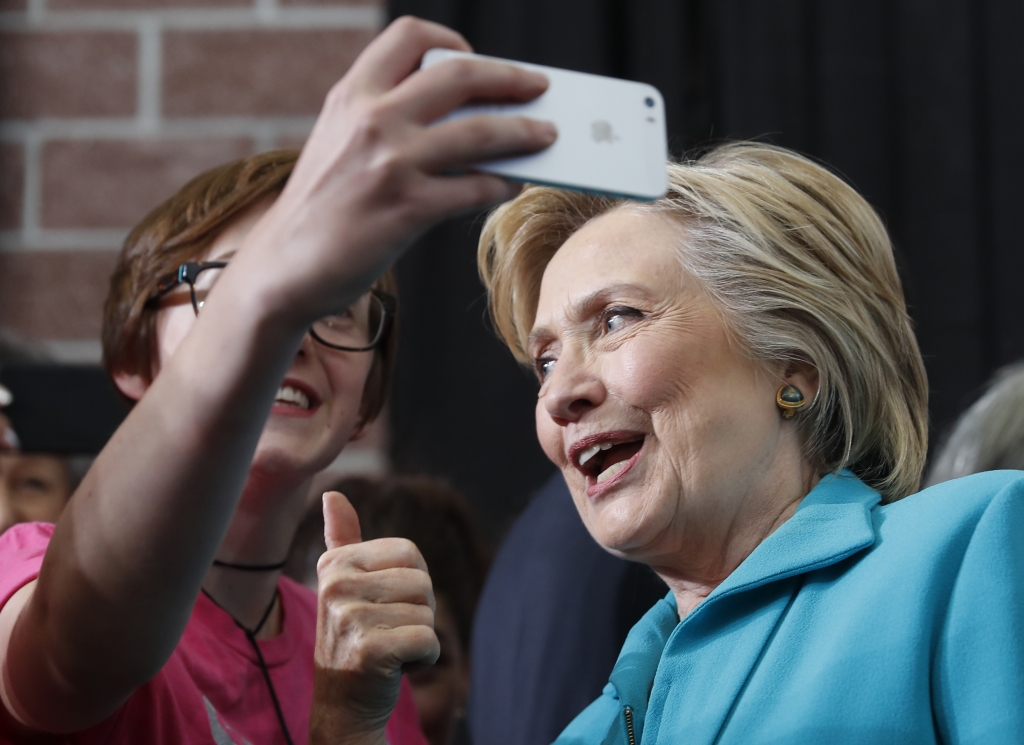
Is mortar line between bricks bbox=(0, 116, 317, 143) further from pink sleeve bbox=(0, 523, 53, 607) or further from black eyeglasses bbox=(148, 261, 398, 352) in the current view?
pink sleeve bbox=(0, 523, 53, 607)

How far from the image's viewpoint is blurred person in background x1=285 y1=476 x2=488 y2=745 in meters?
1.91

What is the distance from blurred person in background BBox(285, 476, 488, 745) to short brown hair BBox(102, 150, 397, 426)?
691mm

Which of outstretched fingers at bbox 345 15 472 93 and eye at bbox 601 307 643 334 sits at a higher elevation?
outstretched fingers at bbox 345 15 472 93

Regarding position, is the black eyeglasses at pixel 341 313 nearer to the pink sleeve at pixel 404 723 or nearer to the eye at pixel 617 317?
the eye at pixel 617 317

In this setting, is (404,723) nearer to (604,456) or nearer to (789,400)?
(604,456)

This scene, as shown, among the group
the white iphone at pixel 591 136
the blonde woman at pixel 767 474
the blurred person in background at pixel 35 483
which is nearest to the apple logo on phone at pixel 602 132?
the white iphone at pixel 591 136

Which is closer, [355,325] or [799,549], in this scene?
[799,549]

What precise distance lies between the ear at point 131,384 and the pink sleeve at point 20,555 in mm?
292

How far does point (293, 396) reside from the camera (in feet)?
4.16

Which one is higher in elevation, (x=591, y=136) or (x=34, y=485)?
(x=591, y=136)

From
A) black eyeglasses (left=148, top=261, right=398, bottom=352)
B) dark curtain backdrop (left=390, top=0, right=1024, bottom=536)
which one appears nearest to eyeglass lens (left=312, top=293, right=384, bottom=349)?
black eyeglasses (left=148, top=261, right=398, bottom=352)

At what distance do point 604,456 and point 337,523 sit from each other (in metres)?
0.31

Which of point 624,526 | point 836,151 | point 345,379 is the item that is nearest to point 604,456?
point 624,526

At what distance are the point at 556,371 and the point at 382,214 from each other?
55cm
